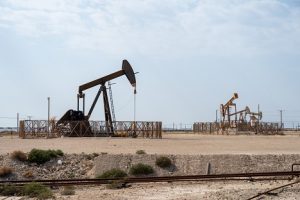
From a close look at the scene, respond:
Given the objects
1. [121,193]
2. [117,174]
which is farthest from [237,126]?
[121,193]

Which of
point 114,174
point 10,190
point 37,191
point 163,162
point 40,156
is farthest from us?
point 40,156

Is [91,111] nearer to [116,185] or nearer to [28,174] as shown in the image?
[28,174]

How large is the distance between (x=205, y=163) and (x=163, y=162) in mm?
2072

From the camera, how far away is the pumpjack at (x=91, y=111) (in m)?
49.4

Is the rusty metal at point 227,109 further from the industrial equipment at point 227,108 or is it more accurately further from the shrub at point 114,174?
the shrub at point 114,174

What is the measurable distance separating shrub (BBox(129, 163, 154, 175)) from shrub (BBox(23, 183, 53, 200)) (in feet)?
22.6

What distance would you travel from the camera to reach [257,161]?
28266mm

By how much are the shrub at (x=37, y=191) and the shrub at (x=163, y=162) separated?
8.31m

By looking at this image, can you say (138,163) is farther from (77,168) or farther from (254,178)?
(254,178)

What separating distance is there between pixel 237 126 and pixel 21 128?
28.6 meters

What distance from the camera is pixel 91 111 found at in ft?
167

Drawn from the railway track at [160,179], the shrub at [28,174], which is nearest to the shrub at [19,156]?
the shrub at [28,174]

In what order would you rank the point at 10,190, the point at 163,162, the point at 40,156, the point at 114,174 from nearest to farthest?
the point at 10,190, the point at 114,174, the point at 163,162, the point at 40,156

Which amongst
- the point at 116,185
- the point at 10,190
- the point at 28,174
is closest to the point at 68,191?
the point at 10,190
